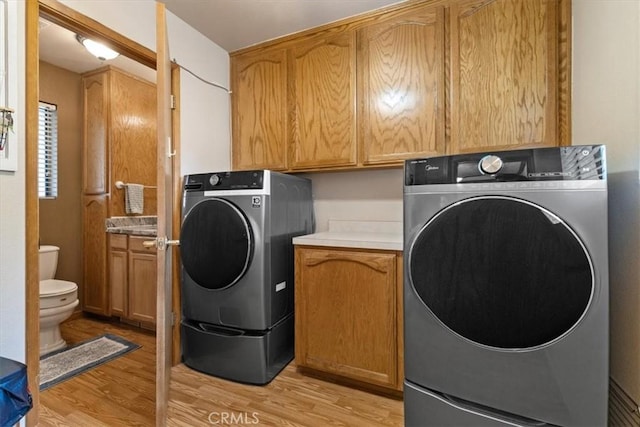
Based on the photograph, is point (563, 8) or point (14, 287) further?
point (563, 8)

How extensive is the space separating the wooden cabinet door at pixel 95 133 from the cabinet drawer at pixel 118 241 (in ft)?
1.55

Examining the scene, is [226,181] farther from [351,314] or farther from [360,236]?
[351,314]

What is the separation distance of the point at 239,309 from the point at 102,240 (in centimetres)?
195

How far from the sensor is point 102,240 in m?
2.82

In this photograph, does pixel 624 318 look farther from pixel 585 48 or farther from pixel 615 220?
pixel 585 48

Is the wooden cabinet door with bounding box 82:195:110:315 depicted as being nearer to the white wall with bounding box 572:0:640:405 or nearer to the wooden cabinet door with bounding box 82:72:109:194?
the wooden cabinet door with bounding box 82:72:109:194

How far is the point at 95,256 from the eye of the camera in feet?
9.34

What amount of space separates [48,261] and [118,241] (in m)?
0.56

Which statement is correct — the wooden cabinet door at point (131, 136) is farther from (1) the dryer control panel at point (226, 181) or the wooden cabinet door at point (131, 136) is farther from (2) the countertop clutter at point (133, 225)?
(1) the dryer control panel at point (226, 181)

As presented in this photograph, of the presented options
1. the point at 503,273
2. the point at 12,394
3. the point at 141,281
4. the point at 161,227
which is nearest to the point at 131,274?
the point at 141,281

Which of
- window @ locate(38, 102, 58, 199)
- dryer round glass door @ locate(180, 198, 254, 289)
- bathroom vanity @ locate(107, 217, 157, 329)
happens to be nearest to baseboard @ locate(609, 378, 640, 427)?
dryer round glass door @ locate(180, 198, 254, 289)

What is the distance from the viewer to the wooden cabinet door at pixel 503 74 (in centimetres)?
155

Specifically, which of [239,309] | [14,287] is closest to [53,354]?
[14,287]

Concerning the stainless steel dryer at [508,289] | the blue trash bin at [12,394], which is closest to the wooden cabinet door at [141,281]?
the blue trash bin at [12,394]
